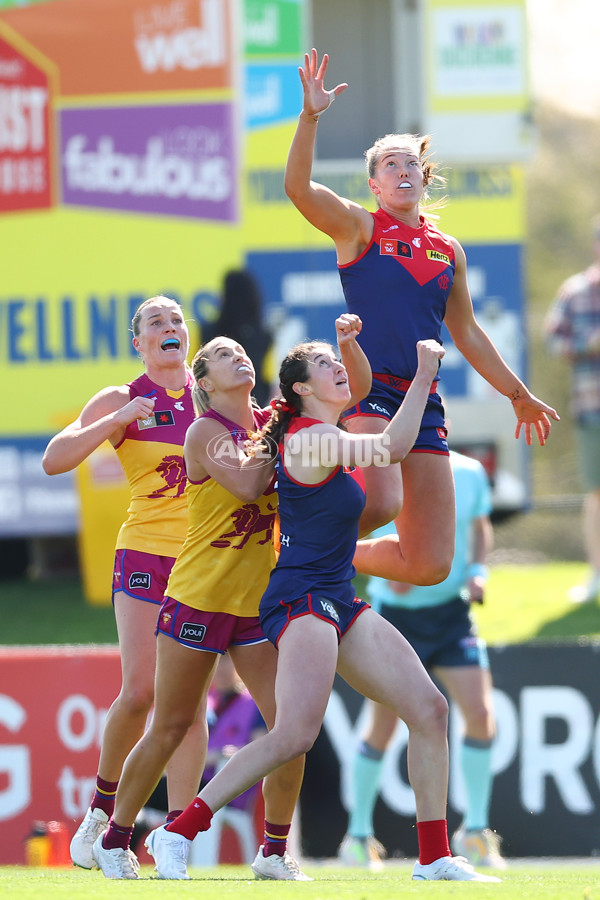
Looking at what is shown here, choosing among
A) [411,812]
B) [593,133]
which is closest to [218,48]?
[411,812]

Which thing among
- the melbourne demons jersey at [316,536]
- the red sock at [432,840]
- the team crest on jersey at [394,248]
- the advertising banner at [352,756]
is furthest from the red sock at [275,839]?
the advertising banner at [352,756]

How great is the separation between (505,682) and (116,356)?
13.7ft

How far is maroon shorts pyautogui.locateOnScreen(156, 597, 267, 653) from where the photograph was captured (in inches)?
195

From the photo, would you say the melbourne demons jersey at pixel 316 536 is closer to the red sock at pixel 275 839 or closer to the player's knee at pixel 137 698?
the player's knee at pixel 137 698

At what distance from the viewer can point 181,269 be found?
10.6 m

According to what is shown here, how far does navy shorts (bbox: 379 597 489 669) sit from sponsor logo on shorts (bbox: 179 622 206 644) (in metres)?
2.45

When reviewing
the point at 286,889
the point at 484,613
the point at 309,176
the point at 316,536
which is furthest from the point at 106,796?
the point at 484,613

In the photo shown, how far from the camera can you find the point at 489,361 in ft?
18.4

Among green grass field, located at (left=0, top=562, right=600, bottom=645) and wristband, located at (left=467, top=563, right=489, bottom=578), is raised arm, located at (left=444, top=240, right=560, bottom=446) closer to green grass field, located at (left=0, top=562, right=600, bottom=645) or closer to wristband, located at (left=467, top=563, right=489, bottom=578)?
wristband, located at (left=467, top=563, right=489, bottom=578)

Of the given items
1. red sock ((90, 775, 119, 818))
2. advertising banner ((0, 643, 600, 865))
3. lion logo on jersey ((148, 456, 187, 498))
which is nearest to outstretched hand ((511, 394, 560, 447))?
lion logo on jersey ((148, 456, 187, 498))

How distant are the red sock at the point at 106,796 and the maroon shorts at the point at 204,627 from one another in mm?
876

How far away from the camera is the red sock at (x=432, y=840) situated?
15.6ft

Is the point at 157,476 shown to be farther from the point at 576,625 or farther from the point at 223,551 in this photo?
the point at 576,625

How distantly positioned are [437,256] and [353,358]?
22.6 inches
